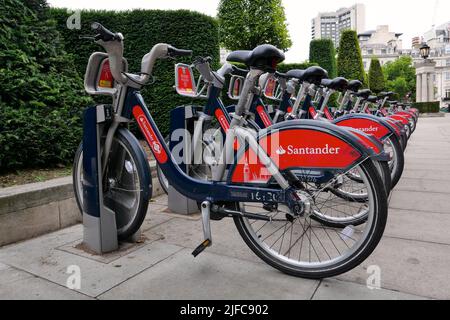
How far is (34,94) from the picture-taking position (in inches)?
150

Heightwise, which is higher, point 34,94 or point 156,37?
point 156,37

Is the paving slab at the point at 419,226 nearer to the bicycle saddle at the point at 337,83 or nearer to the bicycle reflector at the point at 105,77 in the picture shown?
the bicycle saddle at the point at 337,83

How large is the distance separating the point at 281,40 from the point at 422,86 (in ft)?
52.1

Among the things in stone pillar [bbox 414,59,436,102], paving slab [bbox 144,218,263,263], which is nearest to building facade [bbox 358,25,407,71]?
stone pillar [bbox 414,59,436,102]

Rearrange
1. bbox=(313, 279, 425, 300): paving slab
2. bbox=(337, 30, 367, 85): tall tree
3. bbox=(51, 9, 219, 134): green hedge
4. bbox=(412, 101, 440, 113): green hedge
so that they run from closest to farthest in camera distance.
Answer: bbox=(313, 279, 425, 300): paving slab
bbox=(51, 9, 219, 134): green hedge
bbox=(337, 30, 367, 85): tall tree
bbox=(412, 101, 440, 113): green hedge

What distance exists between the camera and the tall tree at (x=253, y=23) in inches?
936

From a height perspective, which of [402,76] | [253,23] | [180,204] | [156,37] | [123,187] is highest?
[402,76]

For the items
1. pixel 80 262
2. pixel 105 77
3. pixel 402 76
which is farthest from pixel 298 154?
pixel 402 76

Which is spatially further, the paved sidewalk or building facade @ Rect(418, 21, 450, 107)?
building facade @ Rect(418, 21, 450, 107)

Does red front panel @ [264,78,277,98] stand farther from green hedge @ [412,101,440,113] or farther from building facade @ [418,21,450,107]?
building facade @ [418,21,450,107]

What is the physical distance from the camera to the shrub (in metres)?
3.36

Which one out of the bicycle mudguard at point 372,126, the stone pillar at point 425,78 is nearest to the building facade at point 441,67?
the stone pillar at point 425,78

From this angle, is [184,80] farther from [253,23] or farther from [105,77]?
[253,23]

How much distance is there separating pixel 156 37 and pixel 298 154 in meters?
5.04
